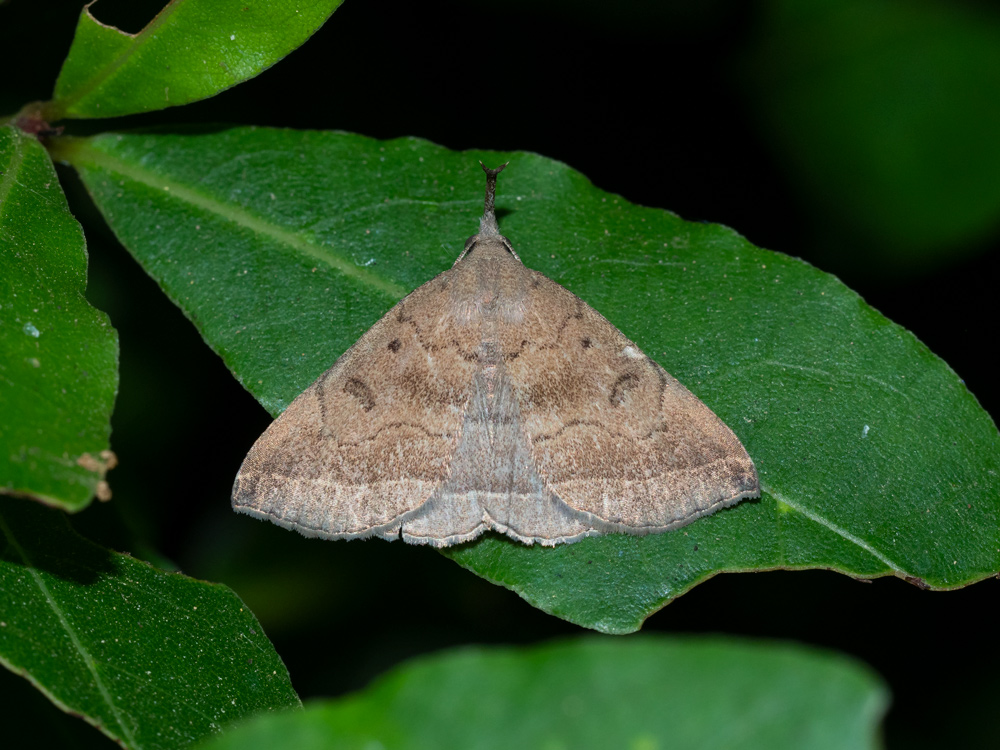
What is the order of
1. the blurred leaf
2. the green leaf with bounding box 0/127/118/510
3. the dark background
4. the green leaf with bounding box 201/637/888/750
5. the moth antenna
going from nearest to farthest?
the green leaf with bounding box 201/637/888/750 < the green leaf with bounding box 0/127/118/510 < the moth antenna < the dark background < the blurred leaf

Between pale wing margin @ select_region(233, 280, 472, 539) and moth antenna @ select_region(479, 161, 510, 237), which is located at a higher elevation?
moth antenna @ select_region(479, 161, 510, 237)

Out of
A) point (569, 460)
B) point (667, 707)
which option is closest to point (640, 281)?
point (569, 460)

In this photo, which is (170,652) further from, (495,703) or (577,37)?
(577,37)

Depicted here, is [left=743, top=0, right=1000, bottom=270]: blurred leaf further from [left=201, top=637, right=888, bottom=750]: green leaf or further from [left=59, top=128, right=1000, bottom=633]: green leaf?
[left=201, top=637, right=888, bottom=750]: green leaf

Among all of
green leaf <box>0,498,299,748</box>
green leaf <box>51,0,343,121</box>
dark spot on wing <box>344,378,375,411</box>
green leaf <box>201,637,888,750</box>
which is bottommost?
green leaf <box>0,498,299,748</box>

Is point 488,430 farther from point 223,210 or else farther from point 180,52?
point 180,52

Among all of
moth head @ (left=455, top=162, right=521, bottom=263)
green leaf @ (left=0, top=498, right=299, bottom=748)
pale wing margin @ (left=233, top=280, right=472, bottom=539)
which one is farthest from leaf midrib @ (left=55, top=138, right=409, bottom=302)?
green leaf @ (left=0, top=498, right=299, bottom=748)
